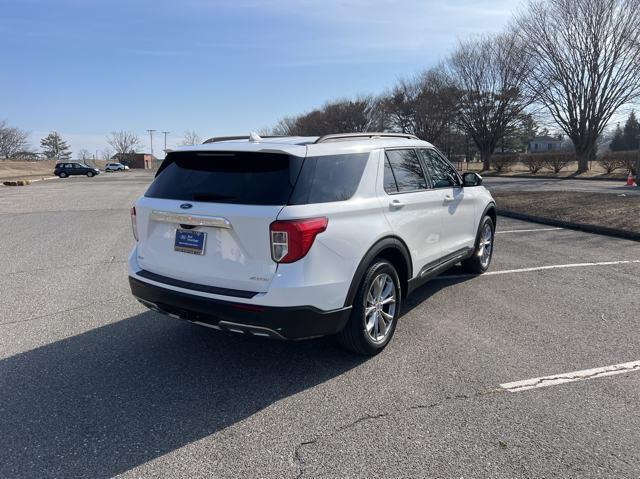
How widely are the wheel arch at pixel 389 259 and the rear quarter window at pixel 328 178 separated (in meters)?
0.50

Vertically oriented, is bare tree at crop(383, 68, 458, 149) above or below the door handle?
above

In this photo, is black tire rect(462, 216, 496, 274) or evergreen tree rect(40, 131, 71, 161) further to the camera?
evergreen tree rect(40, 131, 71, 161)

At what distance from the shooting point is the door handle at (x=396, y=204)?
405 cm

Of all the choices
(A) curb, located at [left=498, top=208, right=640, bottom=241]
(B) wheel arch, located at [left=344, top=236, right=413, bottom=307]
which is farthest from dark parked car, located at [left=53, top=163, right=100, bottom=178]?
(B) wheel arch, located at [left=344, top=236, right=413, bottom=307]

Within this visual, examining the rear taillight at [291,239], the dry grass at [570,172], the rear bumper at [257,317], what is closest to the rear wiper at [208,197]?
the rear taillight at [291,239]

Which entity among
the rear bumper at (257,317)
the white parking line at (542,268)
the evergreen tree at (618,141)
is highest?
the evergreen tree at (618,141)

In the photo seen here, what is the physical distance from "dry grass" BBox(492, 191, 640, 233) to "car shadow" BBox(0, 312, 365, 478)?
886 centimetres

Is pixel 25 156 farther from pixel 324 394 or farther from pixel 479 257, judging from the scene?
pixel 324 394

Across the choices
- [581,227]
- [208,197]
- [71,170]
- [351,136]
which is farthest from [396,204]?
[71,170]

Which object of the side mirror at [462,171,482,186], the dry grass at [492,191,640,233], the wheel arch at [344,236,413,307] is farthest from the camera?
the dry grass at [492,191,640,233]

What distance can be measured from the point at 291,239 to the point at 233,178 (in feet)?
2.34

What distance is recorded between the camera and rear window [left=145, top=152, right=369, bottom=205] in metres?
3.29

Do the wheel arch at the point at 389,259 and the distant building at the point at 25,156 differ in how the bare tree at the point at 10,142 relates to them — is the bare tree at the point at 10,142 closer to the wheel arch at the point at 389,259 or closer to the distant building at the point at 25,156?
the distant building at the point at 25,156

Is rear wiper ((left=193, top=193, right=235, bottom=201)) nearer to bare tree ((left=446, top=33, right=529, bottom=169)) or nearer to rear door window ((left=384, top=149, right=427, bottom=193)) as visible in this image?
rear door window ((left=384, top=149, right=427, bottom=193))
